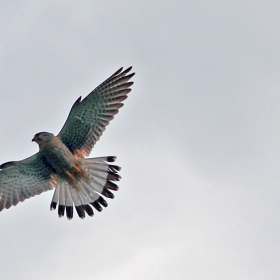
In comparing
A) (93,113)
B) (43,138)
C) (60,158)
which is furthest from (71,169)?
(93,113)

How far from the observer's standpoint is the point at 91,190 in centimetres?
1327

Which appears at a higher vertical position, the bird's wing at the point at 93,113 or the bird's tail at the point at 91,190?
the bird's wing at the point at 93,113

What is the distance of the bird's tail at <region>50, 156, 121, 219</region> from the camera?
43.0ft

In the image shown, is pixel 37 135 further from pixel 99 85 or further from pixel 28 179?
pixel 99 85

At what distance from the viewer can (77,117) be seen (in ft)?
44.7

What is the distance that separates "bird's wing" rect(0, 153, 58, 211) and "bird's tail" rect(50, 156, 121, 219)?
1.53ft

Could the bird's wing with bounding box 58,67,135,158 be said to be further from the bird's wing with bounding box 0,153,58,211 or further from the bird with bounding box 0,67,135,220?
the bird's wing with bounding box 0,153,58,211

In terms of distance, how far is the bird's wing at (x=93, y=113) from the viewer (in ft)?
44.4

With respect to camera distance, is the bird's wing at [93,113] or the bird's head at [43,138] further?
the bird's wing at [93,113]

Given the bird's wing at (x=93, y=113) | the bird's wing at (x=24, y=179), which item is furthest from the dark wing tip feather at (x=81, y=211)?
the bird's wing at (x=93, y=113)

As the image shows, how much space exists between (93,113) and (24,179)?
2.15 meters

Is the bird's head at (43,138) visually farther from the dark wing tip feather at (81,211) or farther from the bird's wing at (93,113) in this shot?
the dark wing tip feather at (81,211)

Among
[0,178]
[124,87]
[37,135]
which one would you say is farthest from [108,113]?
[0,178]

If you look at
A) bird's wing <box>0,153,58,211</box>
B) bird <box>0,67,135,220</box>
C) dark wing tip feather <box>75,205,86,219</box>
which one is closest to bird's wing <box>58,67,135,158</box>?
bird <box>0,67,135,220</box>
